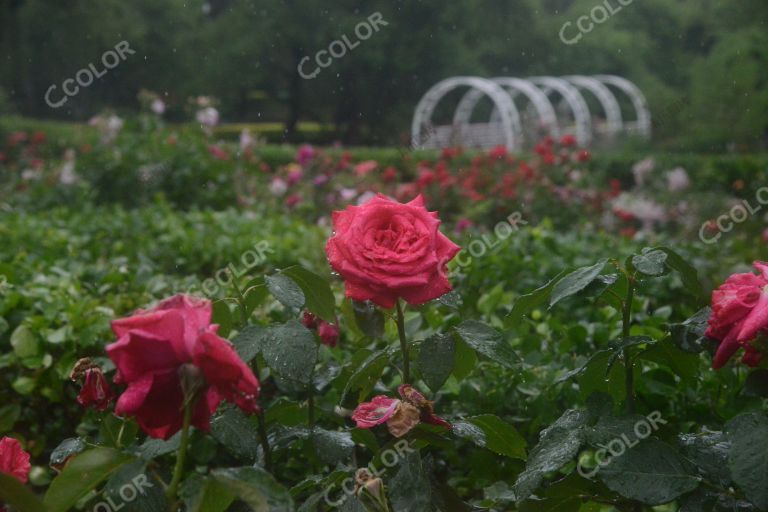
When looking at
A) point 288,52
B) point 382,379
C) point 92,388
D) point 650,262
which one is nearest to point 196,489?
point 92,388

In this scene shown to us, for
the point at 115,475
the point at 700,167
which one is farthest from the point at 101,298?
the point at 700,167

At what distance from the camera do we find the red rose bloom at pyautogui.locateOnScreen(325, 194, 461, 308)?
2.83 feet

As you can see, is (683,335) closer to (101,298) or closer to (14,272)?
(101,298)

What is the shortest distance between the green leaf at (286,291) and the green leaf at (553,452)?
0.98 ft

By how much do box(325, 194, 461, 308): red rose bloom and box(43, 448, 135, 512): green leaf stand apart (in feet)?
0.99

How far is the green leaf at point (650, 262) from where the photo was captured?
2.76ft

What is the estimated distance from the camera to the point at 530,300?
900 millimetres

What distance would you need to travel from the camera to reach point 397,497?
0.80m

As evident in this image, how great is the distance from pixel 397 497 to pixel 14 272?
1.45 meters

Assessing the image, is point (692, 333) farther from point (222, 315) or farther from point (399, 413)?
point (222, 315)

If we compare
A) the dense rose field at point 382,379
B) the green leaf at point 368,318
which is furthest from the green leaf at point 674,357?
the green leaf at point 368,318

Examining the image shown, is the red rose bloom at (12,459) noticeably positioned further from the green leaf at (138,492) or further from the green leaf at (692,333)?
the green leaf at (692,333)

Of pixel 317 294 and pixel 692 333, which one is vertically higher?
pixel 317 294

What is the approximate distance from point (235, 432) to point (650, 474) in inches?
16.9
